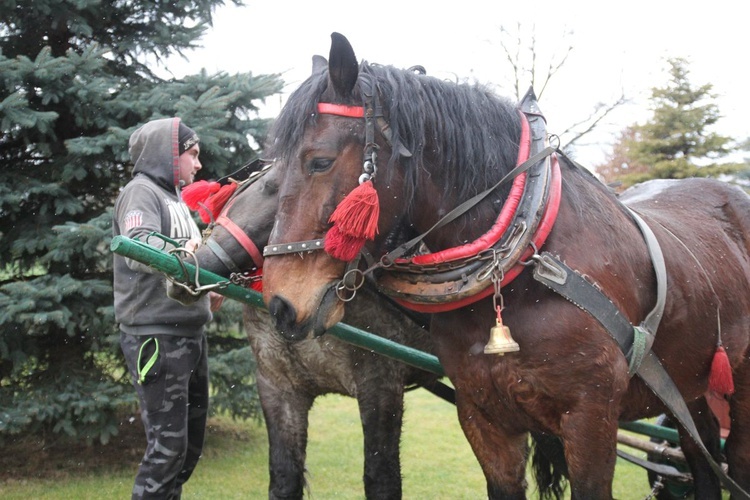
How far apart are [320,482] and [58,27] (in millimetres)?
4006

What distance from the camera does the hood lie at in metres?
3.25

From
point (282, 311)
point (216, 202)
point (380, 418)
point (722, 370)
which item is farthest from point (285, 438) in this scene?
point (722, 370)

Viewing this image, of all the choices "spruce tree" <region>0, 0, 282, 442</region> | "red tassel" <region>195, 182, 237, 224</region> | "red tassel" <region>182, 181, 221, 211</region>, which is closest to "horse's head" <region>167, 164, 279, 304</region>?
"red tassel" <region>195, 182, 237, 224</region>

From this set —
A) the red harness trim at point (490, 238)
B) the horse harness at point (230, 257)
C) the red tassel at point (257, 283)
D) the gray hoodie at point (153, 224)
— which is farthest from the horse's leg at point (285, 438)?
the red harness trim at point (490, 238)

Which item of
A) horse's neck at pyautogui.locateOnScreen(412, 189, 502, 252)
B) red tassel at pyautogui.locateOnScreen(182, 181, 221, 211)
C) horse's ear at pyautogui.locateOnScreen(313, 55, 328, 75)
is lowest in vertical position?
red tassel at pyautogui.locateOnScreen(182, 181, 221, 211)

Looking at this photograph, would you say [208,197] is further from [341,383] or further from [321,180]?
[321,180]

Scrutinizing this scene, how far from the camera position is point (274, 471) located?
3.33m

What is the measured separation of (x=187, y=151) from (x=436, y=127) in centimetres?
165

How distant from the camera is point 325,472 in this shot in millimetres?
5648

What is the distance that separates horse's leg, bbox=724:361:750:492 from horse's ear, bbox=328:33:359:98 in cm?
215

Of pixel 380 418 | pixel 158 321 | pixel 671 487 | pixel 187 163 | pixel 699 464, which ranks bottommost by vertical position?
pixel 671 487

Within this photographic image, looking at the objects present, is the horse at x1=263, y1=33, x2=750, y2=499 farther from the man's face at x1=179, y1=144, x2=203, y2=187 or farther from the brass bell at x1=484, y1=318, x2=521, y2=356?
the man's face at x1=179, y1=144, x2=203, y2=187

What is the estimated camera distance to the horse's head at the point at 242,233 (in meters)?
2.69

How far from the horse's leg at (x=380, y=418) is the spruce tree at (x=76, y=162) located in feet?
7.92
